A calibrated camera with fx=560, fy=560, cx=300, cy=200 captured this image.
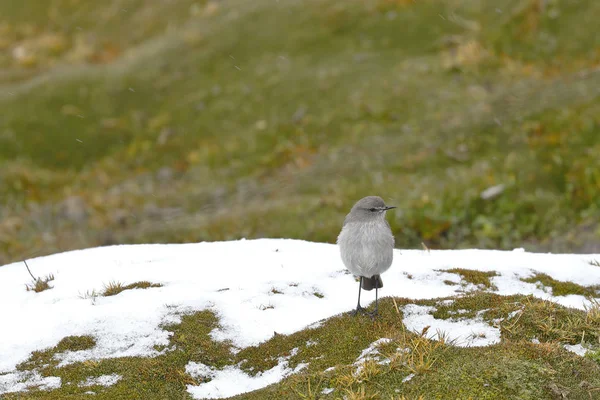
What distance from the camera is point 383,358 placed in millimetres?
5930

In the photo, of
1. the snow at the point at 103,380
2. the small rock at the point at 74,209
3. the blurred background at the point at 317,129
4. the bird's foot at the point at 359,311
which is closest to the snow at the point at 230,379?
the snow at the point at 103,380

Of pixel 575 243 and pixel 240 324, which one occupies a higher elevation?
pixel 240 324

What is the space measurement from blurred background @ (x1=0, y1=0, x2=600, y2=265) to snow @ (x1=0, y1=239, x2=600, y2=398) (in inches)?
206

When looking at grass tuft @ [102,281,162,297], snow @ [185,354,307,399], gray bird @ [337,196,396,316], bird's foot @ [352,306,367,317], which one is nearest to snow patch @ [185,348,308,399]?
snow @ [185,354,307,399]

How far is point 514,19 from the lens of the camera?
22.2m

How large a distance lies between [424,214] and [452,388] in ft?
33.8

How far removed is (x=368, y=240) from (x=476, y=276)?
8.11ft

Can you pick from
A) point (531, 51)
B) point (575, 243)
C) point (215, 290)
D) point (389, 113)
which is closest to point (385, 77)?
point (389, 113)

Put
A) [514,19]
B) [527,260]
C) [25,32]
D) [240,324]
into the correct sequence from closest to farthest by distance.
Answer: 1. [240,324]
2. [527,260]
3. [514,19]
4. [25,32]

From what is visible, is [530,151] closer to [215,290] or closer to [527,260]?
[527,260]

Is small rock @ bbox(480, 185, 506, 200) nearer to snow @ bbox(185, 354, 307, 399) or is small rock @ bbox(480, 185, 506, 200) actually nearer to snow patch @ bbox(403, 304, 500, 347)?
snow patch @ bbox(403, 304, 500, 347)

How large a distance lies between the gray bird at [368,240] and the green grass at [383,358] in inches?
20.7

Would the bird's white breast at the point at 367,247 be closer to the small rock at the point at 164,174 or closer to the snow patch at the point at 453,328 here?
the snow patch at the point at 453,328

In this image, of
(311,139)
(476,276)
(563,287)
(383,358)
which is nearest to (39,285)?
(383,358)
